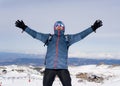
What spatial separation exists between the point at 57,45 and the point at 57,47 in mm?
62


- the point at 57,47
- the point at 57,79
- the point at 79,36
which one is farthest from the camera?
Result: the point at 57,79

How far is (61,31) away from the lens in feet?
32.2

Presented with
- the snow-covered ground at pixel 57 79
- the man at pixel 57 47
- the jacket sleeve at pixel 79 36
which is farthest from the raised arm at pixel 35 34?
the snow-covered ground at pixel 57 79

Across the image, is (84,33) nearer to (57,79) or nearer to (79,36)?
(79,36)

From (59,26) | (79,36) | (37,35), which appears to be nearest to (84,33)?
(79,36)

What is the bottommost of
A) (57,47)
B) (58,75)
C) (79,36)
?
(58,75)

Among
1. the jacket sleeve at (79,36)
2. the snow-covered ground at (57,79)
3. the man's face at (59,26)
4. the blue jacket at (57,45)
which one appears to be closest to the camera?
the blue jacket at (57,45)

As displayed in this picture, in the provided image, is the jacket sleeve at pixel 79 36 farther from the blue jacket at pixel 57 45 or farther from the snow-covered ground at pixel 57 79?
the snow-covered ground at pixel 57 79

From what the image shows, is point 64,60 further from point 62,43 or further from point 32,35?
point 32,35

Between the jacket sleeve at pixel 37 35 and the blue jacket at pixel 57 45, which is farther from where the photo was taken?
the jacket sleeve at pixel 37 35

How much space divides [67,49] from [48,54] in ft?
1.80

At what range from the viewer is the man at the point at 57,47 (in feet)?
31.3

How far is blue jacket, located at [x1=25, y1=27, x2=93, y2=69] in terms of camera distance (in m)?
9.52

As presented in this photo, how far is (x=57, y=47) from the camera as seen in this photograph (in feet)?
31.5
